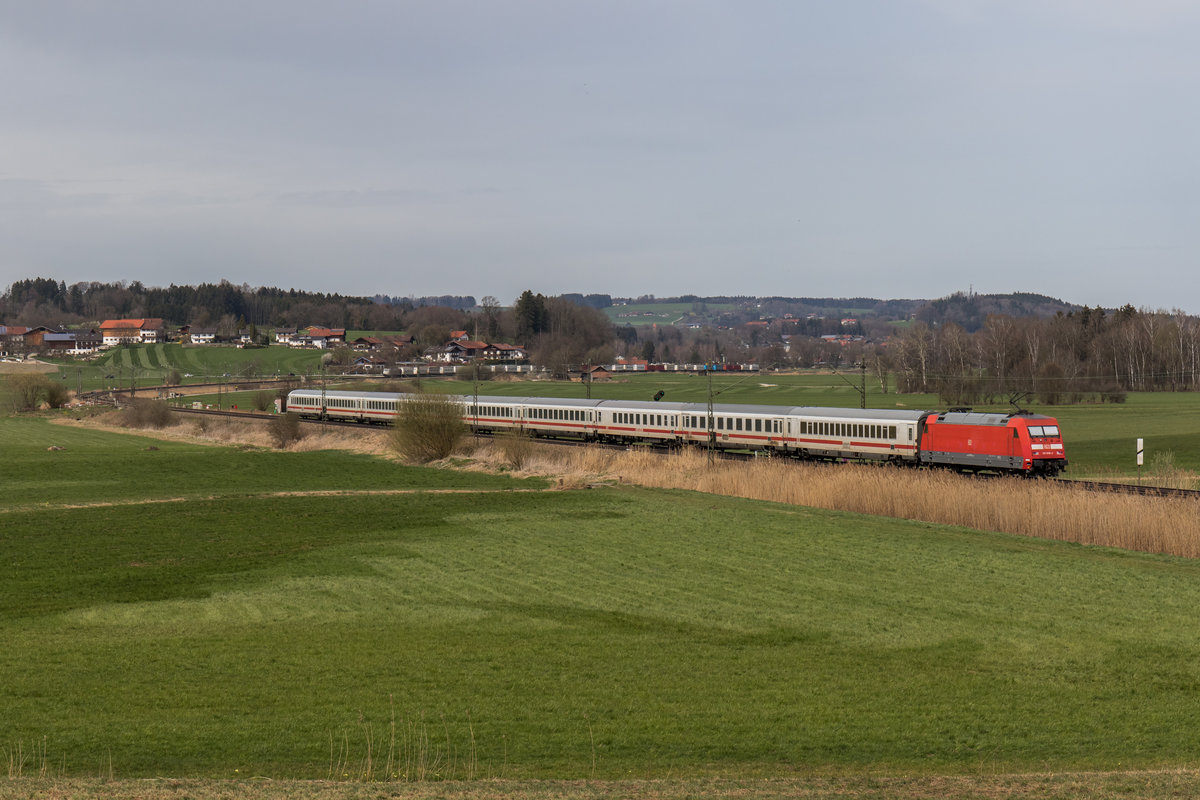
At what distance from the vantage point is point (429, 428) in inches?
3063

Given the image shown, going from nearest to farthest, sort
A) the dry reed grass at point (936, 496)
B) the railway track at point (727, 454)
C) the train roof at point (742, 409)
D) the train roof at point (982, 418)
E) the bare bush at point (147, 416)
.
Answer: the dry reed grass at point (936, 496)
the railway track at point (727, 454)
the train roof at point (982, 418)
the train roof at point (742, 409)
the bare bush at point (147, 416)

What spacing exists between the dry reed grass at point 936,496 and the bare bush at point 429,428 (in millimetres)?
12667

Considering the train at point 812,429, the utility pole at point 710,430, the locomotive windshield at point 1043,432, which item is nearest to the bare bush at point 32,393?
the train at point 812,429

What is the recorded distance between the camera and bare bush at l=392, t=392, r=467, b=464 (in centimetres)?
7794

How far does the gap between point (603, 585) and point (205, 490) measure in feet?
121

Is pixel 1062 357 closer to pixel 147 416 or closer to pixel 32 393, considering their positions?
pixel 147 416

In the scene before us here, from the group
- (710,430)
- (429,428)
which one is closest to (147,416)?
(429,428)

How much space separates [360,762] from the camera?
60.8ft

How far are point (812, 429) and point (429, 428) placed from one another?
88.8 feet

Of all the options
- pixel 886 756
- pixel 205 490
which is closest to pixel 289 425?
pixel 205 490

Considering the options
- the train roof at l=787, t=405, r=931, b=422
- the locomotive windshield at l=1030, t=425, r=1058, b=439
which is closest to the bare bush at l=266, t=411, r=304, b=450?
the train roof at l=787, t=405, r=931, b=422

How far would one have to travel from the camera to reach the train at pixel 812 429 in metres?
56.5

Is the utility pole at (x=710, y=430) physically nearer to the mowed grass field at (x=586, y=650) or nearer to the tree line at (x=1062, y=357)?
the mowed grass field at (x=586, y=650)

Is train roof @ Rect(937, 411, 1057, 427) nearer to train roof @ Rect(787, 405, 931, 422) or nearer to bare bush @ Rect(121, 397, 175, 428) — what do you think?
train roof @ Rect(787, 405, 931, 422)
